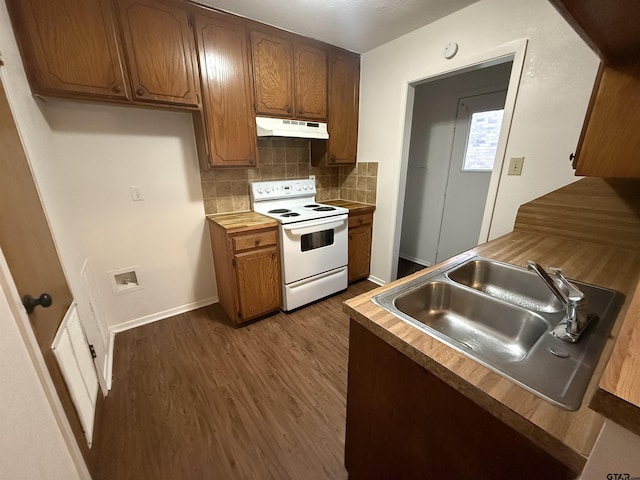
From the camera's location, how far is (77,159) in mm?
1754

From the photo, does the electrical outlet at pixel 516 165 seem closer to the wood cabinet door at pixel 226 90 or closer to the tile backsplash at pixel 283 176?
the tile backsplash at pixel 283 176

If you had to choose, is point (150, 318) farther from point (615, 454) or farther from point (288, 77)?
point (615, 454)

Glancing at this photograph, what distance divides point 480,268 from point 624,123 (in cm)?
70

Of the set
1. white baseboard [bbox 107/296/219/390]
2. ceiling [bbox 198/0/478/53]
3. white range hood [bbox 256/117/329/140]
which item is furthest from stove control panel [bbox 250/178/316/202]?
ceiling [bbox 198/0/478/53]

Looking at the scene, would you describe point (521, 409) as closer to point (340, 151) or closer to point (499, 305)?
point (499, 305)

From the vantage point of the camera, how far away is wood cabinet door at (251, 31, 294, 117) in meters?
2.00

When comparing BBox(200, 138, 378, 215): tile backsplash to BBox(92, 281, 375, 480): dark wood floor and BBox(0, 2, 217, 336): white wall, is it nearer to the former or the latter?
BBox(0, 2, 217, 336): white wall

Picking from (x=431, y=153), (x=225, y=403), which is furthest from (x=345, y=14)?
(x=225, y=403)

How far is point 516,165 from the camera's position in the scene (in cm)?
171

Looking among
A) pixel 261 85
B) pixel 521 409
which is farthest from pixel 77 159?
pixel 521 409

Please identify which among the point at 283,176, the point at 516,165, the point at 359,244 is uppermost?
the point at 516,165

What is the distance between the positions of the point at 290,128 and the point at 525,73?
5.39 feet

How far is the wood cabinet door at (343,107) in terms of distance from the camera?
244cm

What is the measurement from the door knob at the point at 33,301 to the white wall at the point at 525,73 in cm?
245
